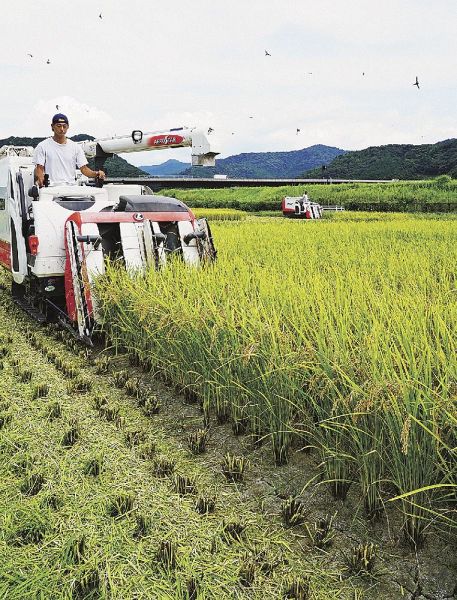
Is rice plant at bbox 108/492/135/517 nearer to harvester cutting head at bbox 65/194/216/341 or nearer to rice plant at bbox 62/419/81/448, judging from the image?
rice plant at bbox 62/419/81/448

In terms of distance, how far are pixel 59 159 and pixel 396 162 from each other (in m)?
67.5

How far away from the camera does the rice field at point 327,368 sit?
82.5 inches

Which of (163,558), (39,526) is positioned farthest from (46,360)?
(163,558)

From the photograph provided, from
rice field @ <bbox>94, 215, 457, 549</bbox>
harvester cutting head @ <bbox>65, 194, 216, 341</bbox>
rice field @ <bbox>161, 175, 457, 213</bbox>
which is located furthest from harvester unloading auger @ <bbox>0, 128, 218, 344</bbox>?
rice field @ <bbox>161, 175, 457, 213</bbox>

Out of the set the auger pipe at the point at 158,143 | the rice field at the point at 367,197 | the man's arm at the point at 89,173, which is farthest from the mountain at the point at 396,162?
the man's arm at the point at 89,173

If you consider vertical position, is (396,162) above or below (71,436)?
above

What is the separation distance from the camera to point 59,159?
5812 mm

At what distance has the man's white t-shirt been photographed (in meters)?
5.72

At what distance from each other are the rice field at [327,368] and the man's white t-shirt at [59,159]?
1.74m

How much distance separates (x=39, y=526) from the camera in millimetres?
2176

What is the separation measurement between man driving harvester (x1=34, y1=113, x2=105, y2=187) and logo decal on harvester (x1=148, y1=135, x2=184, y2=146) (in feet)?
3.67

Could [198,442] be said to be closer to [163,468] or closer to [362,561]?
[163,468]

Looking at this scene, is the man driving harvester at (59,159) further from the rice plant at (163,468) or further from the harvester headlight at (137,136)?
the rice plant at (163,468)

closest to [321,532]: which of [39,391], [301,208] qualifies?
[39,391]
